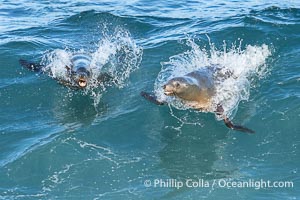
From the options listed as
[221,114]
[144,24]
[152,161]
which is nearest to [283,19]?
[144,24]

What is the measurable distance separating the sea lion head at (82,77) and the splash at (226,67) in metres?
1.30

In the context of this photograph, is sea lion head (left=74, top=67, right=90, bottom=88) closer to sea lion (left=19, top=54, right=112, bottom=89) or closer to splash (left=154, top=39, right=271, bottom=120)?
sea lion (left=19, top=54, right=112, bottom=89)

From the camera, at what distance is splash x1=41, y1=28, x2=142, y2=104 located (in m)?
A: 10.1

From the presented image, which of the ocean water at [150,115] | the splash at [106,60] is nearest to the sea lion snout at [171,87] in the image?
the ocean water at [150,115]

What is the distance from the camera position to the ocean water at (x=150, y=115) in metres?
7.57

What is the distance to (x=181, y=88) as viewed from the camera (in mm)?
8109

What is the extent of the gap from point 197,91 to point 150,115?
1.33 meters

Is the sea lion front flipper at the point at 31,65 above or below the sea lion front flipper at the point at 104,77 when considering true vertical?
above

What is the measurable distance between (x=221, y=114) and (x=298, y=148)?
4.30 ft

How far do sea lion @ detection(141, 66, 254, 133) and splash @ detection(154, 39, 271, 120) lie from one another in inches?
5.1

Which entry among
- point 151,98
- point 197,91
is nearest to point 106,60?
point 151,98

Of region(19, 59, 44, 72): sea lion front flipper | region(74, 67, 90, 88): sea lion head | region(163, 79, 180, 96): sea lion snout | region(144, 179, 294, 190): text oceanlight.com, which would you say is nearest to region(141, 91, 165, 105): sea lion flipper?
region(74, 67, 90, 88): sea lion head

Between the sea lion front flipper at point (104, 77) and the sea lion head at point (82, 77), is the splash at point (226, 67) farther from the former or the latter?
the sea lion head at point (82, 77)

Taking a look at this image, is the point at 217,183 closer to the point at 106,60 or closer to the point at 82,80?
the point at 82,80
